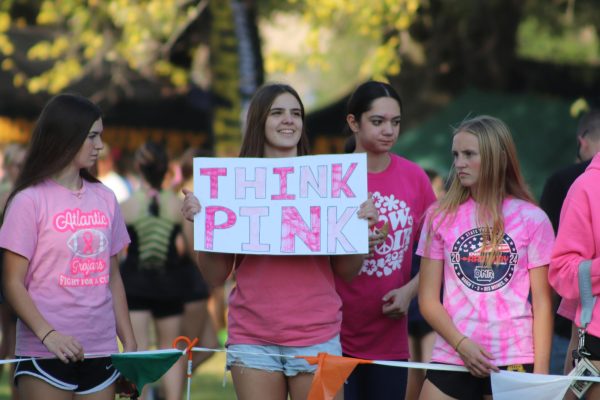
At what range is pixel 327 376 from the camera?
18.1 feet

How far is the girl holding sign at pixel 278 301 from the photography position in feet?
18.4

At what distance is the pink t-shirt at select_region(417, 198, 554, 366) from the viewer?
5473 mm

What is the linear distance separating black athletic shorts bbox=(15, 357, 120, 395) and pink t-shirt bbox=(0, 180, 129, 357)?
0.05 metres

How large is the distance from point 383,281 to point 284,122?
1.11 metres

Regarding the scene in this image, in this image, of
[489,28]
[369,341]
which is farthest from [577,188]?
[489,28]

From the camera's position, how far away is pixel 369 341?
254 inches

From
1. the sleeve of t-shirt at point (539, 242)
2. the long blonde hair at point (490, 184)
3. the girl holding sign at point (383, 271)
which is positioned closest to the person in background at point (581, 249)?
the sleeve of t-shirt at point (539, 242)

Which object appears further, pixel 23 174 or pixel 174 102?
pixel 174 102

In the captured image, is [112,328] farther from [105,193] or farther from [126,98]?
[126,98]

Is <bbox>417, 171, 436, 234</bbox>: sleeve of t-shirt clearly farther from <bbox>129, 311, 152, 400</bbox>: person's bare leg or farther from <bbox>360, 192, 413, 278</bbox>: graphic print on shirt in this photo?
<bbox>129, 311, 152, 400</bbox>: person's bare leg

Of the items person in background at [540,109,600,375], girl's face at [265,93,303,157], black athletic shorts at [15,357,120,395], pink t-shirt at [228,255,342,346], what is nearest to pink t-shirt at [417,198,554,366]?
pink t-shirt at [228,255,342,346]

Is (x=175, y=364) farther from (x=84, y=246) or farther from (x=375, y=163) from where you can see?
(x=84, y=246)

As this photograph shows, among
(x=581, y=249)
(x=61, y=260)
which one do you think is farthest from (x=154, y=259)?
(x=581, y=249)

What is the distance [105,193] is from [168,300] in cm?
345
